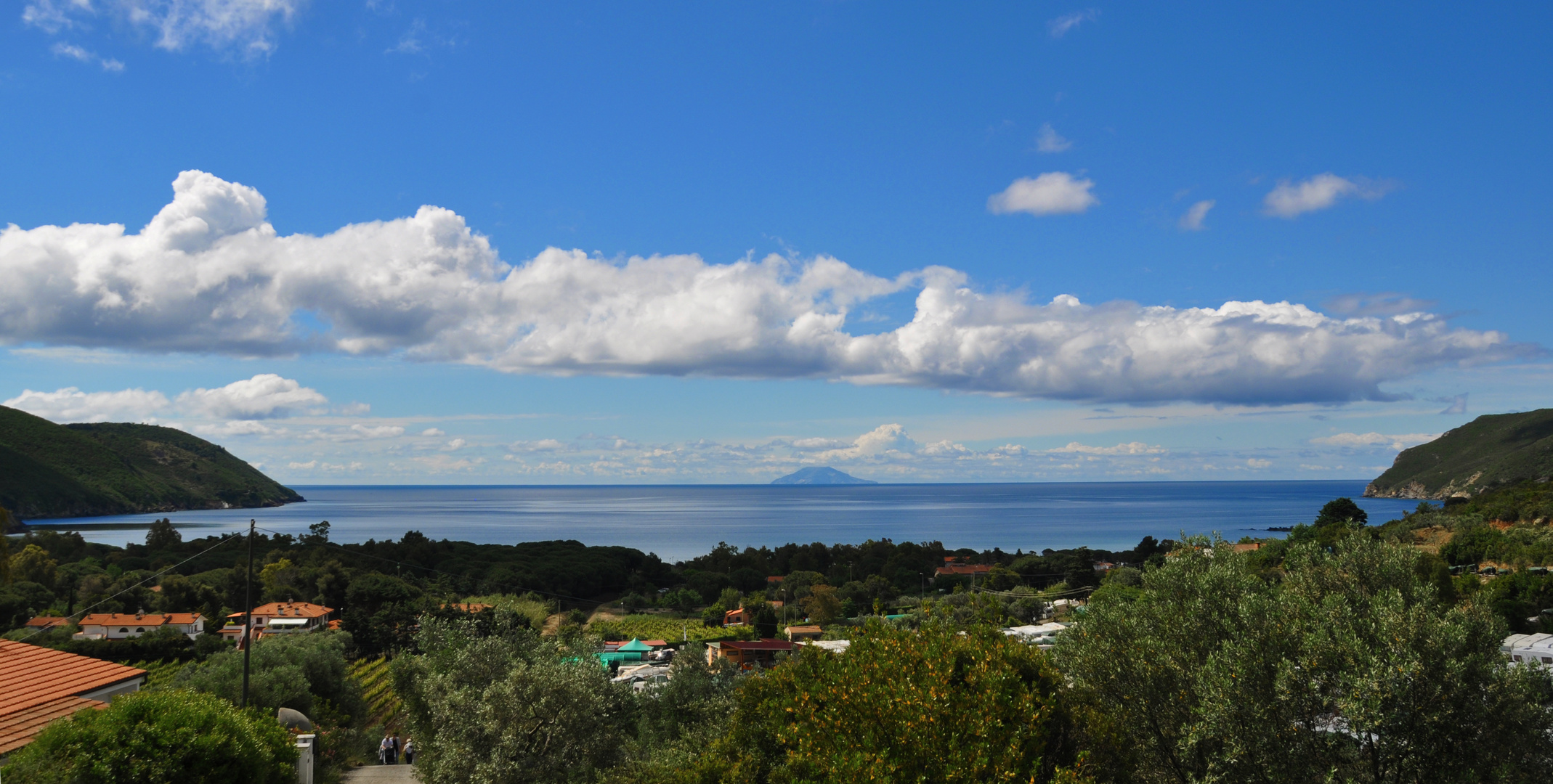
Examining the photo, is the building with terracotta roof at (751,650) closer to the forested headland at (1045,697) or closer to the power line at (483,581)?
the forested headland at (1045,697)

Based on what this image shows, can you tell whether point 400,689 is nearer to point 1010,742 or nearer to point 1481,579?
point 1010,742

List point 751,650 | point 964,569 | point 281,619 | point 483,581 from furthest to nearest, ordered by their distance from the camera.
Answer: point 964,569 → point 483,581 → point 281,619 → point 751,650

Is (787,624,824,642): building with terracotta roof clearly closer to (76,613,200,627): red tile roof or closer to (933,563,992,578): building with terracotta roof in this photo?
(76,613,200,627): red tile roof

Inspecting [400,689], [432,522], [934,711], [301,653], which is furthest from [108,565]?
[432,522]

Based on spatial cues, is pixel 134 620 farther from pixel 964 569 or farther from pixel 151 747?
pixel 964 569

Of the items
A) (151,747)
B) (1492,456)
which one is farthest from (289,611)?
(1492,456)

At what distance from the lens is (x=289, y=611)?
180ft

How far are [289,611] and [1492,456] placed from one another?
20930 cm

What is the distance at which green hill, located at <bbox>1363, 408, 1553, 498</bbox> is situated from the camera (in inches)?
5153

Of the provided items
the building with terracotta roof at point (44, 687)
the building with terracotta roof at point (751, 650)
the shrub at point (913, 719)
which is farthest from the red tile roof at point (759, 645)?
the shrub at point (913, 719)

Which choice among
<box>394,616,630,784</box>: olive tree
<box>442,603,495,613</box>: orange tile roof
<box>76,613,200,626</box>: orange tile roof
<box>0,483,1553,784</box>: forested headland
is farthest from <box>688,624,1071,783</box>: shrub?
<box>76,613,200,626</box>: orange tile roof

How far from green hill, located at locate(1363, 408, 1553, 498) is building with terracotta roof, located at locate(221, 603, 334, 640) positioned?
143323mm

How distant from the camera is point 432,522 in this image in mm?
197125

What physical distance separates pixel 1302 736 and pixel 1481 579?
37.0m
